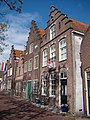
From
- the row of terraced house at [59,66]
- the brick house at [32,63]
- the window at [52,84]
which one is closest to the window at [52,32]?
the row of terraced house at [59,66]

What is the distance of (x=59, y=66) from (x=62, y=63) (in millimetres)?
578

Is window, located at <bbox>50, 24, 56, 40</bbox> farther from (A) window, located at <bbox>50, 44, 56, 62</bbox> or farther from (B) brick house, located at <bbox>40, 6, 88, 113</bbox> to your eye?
(A) window, located at <bbox>50, 44, 56, 62</bbox>

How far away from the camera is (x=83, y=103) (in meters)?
11.7

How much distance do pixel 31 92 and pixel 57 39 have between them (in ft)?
31.4

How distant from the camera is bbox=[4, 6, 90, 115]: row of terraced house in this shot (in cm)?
1260

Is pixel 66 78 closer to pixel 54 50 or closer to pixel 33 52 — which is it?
pixel 54 50

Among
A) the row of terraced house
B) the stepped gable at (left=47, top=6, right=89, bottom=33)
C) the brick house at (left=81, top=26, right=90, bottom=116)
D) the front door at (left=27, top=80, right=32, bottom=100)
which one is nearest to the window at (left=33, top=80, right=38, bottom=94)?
the row of terraced house

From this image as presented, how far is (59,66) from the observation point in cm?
1502

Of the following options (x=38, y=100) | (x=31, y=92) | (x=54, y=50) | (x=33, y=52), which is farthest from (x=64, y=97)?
(x=33, y=52)

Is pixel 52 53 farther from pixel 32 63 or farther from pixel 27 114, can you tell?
pixel 27 114

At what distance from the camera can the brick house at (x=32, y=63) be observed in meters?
20.5

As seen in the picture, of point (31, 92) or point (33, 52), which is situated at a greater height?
point (33, 52)

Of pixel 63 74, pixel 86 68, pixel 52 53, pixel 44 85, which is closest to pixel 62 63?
pixel 63 74

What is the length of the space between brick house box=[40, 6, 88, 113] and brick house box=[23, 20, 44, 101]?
1858mm
